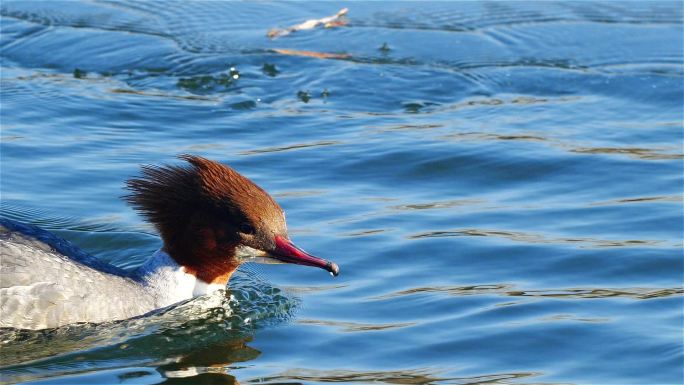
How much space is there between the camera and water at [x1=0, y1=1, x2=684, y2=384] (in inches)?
283

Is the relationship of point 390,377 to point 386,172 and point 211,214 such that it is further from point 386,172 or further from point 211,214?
point 386,172

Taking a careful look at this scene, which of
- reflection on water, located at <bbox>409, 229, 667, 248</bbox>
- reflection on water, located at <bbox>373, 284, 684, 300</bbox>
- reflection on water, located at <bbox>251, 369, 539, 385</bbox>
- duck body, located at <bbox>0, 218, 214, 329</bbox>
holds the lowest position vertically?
reflection on water, located at <bbox>251, 369, 539, 385</bbox>

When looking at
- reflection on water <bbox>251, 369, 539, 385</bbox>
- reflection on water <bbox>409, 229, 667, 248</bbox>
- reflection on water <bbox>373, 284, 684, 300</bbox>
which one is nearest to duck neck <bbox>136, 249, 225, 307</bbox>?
reflection on water <bbox>373, 284, 684, 300</bbox>

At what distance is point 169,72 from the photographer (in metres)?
12.6

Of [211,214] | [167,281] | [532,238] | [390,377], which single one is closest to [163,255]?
[167,281]

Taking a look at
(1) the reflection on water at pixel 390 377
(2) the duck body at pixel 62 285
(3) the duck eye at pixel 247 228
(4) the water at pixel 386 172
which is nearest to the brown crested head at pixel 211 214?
(3) the duck eye at pixel 247 228

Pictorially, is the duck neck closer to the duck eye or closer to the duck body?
the duck body

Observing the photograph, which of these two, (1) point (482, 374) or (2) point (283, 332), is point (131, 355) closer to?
(2) point (283, 332)

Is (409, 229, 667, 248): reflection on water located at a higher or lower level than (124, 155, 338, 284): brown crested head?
higher

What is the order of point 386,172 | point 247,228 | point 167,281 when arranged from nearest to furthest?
point 247,228, point 167,281, point 386,172

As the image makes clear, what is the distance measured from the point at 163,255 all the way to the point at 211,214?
50cm

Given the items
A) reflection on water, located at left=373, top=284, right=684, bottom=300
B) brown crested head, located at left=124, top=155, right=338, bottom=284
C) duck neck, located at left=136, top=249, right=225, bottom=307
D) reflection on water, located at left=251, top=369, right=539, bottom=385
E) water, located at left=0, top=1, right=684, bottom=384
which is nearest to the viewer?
reflection on water, located at left=251, top=369, right=539, bottom=385

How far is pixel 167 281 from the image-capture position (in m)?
7.83

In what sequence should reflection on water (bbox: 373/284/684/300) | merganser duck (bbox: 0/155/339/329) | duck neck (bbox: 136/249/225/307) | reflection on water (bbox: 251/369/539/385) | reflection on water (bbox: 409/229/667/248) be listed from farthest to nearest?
reflection on water (bbox: 409/229/667/248) < reflection on water (bbox: 373/284/684/300) < duck neck (bbox: 136/249/225/307) < merganser duck (bbox: 0/155/339/329) < reflection on water (bbox: 251/369/539/385)
